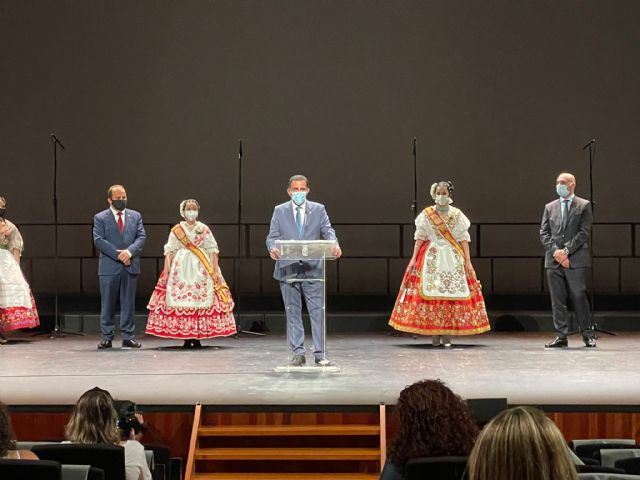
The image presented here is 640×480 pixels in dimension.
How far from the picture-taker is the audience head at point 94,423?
3.30 metres

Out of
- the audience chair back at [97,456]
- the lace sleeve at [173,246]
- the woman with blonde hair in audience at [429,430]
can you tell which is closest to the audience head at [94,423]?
the audience chair back at [97,456]

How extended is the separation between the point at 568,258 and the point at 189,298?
9.12 ft

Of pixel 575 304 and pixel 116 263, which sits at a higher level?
pixel 116 263

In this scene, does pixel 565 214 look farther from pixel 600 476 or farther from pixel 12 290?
pixel 600 476

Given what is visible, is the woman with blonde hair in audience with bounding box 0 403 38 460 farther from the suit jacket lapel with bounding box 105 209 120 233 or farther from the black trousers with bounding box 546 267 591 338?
the black trousers with bounding box 546 267 591 338

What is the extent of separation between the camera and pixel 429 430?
9.46ft

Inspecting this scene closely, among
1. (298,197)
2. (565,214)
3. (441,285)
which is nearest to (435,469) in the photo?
(298,197)

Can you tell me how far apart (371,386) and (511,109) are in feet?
16.7

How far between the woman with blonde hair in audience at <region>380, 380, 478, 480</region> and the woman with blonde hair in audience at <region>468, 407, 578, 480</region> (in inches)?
34.8

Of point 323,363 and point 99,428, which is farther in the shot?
point 323,363

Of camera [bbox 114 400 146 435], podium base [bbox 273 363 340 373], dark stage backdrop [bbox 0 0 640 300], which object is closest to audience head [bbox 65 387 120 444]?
camera [bbox 114 400 146 435]

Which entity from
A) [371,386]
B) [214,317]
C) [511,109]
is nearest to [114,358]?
[214,317]

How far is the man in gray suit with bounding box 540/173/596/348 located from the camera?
23.9 feet

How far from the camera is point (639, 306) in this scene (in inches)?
362
